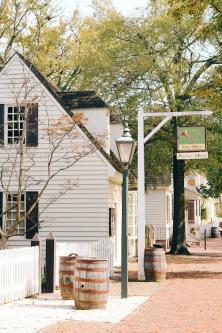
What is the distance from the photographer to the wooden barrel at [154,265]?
702 inches

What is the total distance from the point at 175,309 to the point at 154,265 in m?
5.66

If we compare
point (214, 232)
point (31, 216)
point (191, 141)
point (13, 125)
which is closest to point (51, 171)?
point (31, 216)

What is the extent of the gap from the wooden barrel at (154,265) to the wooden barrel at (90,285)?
18.6 ft

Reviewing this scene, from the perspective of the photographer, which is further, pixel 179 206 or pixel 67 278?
pixel 179 206

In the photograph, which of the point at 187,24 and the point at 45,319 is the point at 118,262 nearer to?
the point at 187,24

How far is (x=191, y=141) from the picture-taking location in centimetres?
1917

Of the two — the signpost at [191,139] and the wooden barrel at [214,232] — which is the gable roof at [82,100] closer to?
the signpost at [191,139]

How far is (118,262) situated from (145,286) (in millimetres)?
8017

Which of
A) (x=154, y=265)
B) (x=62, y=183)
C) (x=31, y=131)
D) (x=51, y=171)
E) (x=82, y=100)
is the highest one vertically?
(x=82, y=100)

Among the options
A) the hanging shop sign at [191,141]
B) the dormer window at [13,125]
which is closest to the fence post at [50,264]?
the hanging shop sign at [191,141]

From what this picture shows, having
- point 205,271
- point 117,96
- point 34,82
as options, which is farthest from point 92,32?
point 205,271

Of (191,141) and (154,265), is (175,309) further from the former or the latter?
(191,141)

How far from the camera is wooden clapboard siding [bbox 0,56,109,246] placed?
21984 mm

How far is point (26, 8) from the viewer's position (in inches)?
1416
